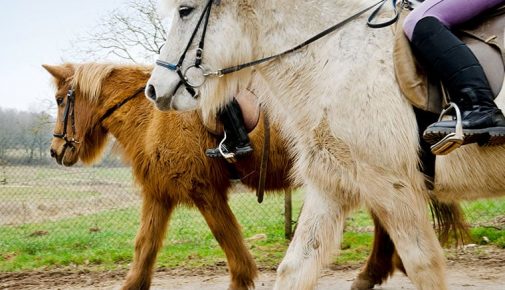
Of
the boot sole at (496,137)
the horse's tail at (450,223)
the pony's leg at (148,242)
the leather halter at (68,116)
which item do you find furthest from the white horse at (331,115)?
the leather halter at (68,116)

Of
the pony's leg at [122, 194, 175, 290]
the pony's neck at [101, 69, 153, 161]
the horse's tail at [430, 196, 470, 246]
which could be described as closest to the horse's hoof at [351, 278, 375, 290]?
the horse's tail at [430, 196, 470, 246]

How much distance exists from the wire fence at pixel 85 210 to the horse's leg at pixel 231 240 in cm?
354

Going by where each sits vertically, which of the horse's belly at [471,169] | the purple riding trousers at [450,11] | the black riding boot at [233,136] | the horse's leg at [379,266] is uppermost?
the purple riding trousers at [450,11]

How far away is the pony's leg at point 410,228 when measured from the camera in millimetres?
2904

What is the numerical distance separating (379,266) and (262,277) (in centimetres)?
155

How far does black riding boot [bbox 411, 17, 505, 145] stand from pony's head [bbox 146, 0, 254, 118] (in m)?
1.06

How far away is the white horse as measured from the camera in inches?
116

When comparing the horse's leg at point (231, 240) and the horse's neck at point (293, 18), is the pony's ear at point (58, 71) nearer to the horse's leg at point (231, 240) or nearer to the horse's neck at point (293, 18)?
the horse's leg at point (231, 240)

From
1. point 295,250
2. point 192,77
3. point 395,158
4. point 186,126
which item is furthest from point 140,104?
point 395,158

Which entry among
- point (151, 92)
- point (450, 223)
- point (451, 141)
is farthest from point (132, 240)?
point (451, 141)

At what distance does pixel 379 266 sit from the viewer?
5.52 meters

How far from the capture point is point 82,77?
613cm

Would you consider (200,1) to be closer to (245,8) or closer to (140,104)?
(245,8)

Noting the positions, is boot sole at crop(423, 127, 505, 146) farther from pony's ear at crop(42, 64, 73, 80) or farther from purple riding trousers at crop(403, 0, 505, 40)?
pony's ear at crop(42, 64, 73, 80)
